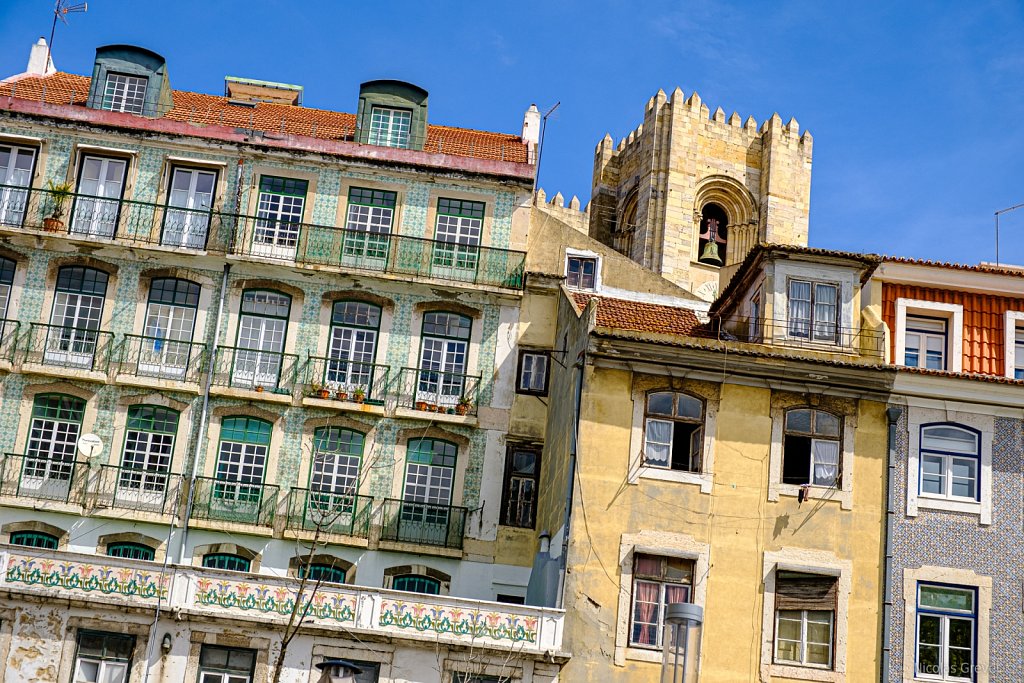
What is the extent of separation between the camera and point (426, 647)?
95.8ft

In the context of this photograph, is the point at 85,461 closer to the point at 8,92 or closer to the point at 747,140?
the point at 8,92

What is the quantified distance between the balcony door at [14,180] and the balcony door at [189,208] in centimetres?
340

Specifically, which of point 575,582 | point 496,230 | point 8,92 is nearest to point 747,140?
point 496,230

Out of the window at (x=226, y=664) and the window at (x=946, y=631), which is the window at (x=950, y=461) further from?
the window at (x=226, y=664)

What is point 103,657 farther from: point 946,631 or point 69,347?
point 946,631

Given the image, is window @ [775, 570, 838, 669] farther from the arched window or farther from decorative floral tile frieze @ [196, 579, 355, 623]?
the arched window

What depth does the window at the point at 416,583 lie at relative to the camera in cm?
3403

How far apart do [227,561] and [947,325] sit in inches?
651

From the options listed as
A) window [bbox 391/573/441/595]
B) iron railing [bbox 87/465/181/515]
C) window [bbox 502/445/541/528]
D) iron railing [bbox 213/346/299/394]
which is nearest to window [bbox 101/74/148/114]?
iron railing [bbox 213/346/299/394]

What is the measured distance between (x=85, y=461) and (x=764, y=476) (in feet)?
49.9

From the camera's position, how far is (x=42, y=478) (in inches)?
1346

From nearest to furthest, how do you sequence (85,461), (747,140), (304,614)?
1. (304,614)
2. (85,461)
3. (747,140)

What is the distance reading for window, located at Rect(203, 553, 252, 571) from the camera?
33.9 metres

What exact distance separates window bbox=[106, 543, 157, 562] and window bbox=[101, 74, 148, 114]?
11057 mm
